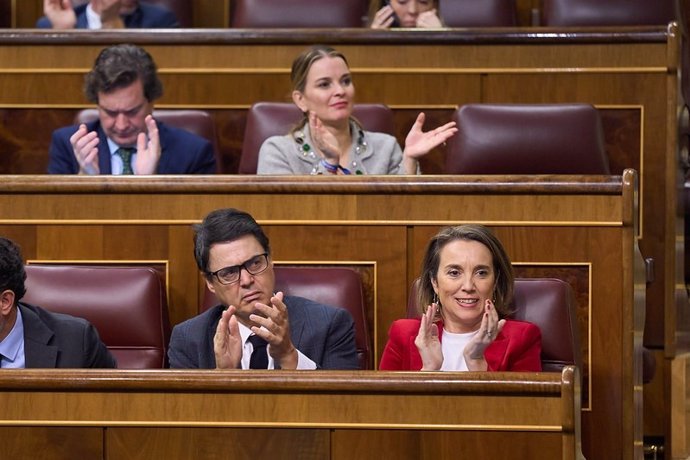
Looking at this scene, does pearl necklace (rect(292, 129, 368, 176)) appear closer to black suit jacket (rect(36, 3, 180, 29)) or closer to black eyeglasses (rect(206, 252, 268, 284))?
black eyeglasses (rect(206, 252, 268, 284))

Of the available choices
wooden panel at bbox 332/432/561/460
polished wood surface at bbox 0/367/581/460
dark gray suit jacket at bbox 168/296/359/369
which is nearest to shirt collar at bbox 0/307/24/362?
dark gray suit jacket at bbox 168/296/359/369

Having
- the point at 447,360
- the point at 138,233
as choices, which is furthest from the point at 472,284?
the point at 138,233

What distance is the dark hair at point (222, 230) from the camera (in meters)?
1.08

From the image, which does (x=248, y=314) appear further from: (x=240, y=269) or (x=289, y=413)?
(x=289, y=413)

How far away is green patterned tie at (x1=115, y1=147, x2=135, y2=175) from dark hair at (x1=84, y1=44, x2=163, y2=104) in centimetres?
5

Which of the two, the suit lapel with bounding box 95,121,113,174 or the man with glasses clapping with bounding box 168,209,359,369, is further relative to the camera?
the suit lapel with bounding box 95,121,113,174

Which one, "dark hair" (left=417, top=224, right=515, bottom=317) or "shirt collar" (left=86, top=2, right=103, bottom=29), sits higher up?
"shirt collar" (left=86, top=2, right=103, bottom=29)

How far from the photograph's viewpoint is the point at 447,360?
3.47 feet

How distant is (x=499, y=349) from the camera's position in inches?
41.1

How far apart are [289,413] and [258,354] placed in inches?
10.0

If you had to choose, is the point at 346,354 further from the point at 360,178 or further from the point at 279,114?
the point at 279,114

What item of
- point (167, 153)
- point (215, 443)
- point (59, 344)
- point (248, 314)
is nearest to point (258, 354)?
point (248, 314)

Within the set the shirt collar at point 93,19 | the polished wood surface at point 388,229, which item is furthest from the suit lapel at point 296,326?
the shirt collar at point 93,19

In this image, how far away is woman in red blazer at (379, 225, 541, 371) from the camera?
104 cm
